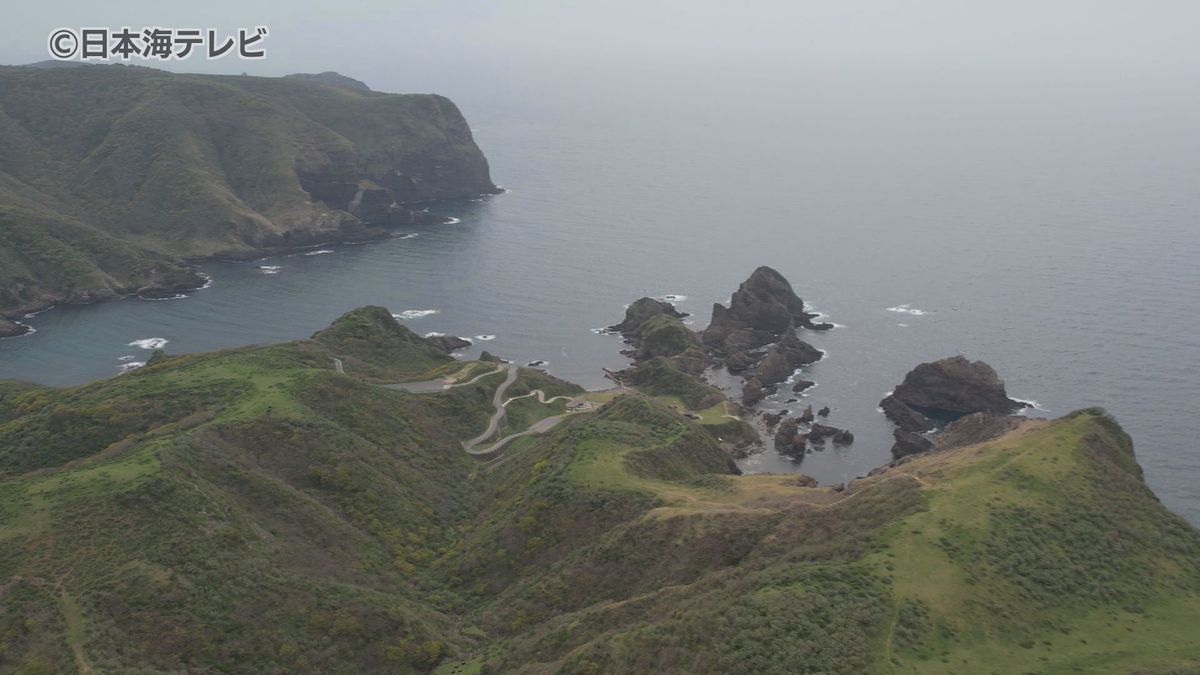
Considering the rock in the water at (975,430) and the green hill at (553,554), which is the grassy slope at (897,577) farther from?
the rock in the water at (975,430)

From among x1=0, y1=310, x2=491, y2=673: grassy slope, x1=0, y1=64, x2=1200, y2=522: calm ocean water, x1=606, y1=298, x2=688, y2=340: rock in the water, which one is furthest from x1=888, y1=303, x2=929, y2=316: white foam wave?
x1=0, y1=310, x2=491, y2=673: grassy slope

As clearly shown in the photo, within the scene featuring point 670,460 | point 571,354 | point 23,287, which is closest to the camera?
point 670,460

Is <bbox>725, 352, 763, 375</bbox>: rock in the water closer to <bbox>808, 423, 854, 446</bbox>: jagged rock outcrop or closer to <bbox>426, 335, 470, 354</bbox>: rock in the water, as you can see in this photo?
<bbox>808, 423, 854, 446</bbox>: jagged rock outcrop

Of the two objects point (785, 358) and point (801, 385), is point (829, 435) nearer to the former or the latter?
point (801, 385)

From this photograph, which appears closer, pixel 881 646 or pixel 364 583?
pixel 881 646

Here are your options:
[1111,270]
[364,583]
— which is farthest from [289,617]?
[1111,270]

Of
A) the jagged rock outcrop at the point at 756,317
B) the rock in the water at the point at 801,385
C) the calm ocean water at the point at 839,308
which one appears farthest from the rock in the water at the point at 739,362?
the calm ocean water at the point at 839,308

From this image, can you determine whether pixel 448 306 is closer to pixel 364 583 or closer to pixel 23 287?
pixel 23 287

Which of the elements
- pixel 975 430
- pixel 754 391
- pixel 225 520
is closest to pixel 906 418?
pixel 754 391
